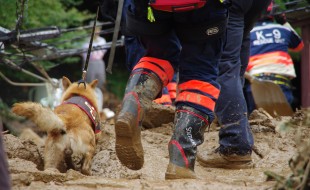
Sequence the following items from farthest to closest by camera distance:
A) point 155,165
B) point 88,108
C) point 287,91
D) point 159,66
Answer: point 287,91, point 88,108, point 155,165, point 159,66

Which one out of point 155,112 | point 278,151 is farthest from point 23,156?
point 278,151

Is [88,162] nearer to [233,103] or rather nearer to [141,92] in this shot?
[233,103]

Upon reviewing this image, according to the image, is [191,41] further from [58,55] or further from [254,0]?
[58,55]

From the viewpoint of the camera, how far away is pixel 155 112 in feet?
22.0

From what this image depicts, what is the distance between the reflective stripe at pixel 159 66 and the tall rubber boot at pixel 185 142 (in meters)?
0.24

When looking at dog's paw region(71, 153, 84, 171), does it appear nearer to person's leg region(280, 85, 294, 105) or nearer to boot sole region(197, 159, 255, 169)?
boot sole region(197, 159, 255, 169)

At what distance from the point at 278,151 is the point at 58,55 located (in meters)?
4.54

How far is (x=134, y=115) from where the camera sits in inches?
162

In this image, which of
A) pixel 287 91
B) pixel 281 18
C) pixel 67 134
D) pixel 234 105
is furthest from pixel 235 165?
pixel 281 18

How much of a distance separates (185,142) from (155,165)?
4.70 ft

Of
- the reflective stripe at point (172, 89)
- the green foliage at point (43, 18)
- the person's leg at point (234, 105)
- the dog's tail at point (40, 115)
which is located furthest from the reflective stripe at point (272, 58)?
the dog's tail at point (40, 115)

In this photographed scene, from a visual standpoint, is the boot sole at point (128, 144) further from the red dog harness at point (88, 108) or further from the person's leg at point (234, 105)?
the red dog harness at point (88, 108)

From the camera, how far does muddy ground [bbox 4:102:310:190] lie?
3912 mm

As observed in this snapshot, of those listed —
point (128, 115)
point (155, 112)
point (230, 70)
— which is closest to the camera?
point (128, 115)
